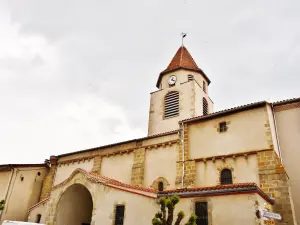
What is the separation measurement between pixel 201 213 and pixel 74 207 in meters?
9.34

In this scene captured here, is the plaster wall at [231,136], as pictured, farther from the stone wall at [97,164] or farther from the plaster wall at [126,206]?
the stone wall at [97,164]

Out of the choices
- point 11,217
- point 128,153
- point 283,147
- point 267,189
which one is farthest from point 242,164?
point 11,217

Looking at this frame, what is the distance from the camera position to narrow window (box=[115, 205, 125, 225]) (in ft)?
44.1

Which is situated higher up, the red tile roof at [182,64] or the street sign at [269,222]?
the red tile roof at [182,64]

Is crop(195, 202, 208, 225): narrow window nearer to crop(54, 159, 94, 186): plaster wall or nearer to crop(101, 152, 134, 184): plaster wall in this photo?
crop(101, 152, 134, 184): plaster wall

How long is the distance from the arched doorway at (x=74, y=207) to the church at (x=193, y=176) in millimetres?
63

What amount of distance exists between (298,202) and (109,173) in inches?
513

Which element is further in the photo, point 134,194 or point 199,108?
point 199,108

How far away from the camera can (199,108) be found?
85.3 feet

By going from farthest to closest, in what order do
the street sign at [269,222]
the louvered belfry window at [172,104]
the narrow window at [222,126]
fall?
the louvered belfry window at [172,104]
the narrow window at [222,126]
the street sign at [269,222]

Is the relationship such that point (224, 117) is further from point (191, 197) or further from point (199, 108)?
point (199, 108)

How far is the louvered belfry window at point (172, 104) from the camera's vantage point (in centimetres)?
2577

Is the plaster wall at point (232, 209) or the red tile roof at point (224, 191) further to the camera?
the red tile roof at point (224, 191)

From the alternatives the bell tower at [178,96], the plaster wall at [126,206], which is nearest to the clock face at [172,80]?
the bell tower at [178,96]
